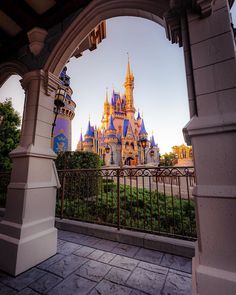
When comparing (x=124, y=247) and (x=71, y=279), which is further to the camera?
(x=124, y=247)

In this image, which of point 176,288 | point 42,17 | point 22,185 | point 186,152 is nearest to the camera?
point 176,288

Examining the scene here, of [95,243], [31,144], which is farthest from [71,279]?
[31,144]

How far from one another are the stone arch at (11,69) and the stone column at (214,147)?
3.17 metres

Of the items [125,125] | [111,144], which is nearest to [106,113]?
[125,125]

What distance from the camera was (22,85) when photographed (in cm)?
304

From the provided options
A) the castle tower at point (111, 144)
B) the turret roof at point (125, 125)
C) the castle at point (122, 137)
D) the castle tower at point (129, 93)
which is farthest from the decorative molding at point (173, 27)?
the castle tower at point (129, 93)

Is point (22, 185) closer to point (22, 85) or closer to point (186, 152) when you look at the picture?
point (22, 85)

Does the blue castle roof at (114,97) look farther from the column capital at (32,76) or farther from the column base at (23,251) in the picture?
the column base at (23,251)

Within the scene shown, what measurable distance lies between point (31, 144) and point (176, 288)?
293cm

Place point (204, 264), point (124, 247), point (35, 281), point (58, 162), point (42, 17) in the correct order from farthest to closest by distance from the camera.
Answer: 1. point (58, 162)
2. point (124, 247)
3. point (42, 17)
4. point (35, 281)
5. point (204, 264)

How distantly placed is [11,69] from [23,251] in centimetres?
364

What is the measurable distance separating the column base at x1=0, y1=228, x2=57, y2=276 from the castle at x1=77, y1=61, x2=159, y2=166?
97.4 ft

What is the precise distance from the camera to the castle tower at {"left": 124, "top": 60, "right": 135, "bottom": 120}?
147 feet

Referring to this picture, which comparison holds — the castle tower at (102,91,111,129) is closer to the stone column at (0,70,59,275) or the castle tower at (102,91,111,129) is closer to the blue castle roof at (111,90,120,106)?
the blue castle roof at (111,90,120,106)
